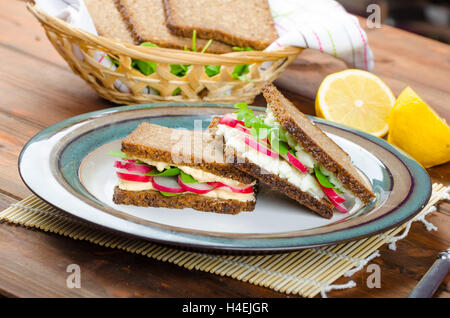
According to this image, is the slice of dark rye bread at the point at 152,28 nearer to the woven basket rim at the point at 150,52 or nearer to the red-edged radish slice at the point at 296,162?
the woven basket rim at the point at 150,52

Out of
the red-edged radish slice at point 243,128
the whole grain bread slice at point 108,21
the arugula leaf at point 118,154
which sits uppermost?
the whole grain bread slice at point 108,21

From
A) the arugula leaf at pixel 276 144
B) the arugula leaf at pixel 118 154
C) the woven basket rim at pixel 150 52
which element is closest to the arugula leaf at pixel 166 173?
the arugula leaf at pixel 118 154

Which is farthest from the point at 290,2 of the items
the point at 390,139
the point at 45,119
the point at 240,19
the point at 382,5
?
the point at 382,5

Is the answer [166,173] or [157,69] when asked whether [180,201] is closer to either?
[166,173]

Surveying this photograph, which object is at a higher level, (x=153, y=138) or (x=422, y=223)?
(x=153, y=138)
